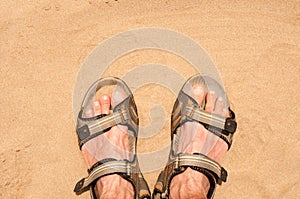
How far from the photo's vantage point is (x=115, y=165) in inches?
85.0

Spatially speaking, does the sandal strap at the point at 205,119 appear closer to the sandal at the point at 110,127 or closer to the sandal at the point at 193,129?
the sandal at the point at 193,129

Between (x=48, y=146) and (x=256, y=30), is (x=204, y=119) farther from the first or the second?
(x=48, y=146)

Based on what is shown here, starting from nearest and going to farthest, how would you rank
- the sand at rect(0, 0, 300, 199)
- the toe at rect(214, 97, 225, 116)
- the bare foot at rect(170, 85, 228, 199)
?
the bare foot at rect(170, 85, 228, 199)
the sand at rect(0, 0, 300, 199)
the toe at rect(214, 97, 225, 116)

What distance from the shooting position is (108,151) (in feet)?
7.49

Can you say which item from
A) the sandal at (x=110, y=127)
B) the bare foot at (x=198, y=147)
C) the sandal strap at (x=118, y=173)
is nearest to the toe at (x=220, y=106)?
the bare foot at (x=198, y=147)

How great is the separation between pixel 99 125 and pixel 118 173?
1.12 ft

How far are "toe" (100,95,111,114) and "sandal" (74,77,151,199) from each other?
0.09ft

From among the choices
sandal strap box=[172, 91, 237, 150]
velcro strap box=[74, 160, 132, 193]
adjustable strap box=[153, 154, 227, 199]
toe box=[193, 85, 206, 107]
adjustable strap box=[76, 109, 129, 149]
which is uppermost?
toe box=[193, 85, 206, 107]

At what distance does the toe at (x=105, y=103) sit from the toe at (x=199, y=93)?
Answer: 0.54m

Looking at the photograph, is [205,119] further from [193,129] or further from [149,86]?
[149,86]

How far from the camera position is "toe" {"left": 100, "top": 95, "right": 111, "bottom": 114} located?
7.95 feet

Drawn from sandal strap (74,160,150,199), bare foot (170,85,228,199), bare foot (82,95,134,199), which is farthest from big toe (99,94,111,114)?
bare foot (170,85,228,199)

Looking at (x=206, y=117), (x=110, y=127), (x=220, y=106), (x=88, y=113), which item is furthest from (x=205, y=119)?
(x=88, y=113)

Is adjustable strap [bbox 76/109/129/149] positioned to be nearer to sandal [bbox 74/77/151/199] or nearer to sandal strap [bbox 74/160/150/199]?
sandal [bbox 74/77/151/199]
